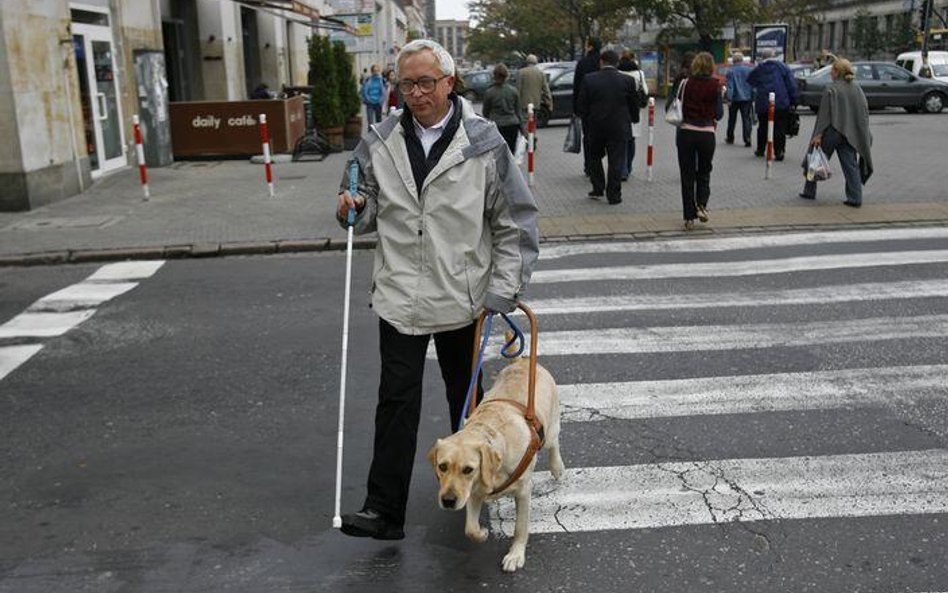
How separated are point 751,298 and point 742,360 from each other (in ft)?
5.71

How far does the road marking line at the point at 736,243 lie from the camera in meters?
10.0

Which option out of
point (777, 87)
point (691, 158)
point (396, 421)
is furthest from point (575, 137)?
point (396, 421)

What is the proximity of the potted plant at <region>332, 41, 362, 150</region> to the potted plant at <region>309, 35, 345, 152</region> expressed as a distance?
36cm

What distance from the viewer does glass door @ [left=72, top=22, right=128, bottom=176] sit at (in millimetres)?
16078

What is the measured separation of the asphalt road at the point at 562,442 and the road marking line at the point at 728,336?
0.10 ft

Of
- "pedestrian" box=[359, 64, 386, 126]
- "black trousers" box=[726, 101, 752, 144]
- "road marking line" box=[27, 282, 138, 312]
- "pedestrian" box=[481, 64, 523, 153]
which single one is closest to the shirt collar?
"road marking line" box=[27, 282, 138, 312]

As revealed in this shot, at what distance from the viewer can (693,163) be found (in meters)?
10.7

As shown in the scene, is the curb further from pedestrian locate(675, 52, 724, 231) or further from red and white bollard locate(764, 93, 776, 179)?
red and white bollard locate(764, 93, 776, 179)

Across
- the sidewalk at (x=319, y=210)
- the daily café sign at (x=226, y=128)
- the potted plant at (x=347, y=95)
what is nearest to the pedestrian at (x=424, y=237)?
the sidewalk at (x=319, y=210)

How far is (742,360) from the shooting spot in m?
6.42

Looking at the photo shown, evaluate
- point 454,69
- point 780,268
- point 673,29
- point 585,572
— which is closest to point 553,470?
point 585,572

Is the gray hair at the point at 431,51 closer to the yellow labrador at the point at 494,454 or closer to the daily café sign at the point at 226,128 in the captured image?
the yellow labrador at the point at 494,454

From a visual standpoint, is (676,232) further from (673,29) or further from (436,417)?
(673,29)

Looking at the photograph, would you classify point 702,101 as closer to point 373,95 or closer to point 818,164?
point 818,164
